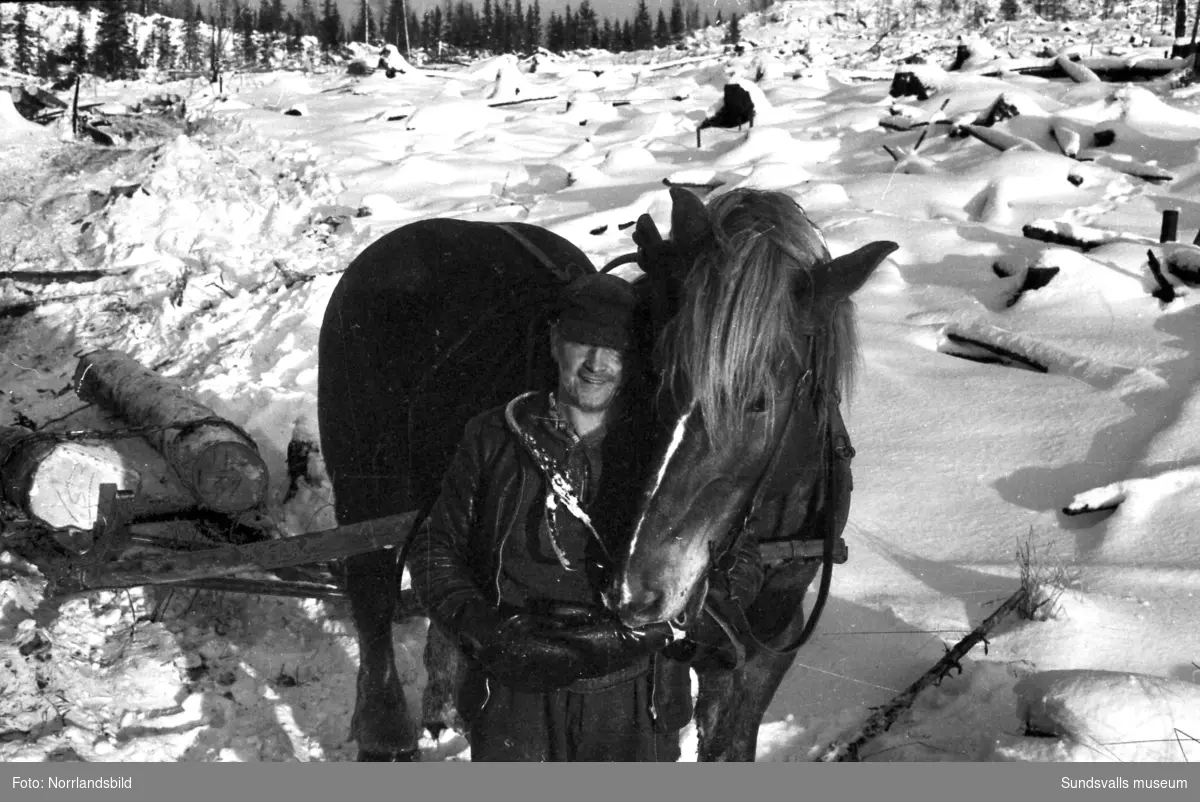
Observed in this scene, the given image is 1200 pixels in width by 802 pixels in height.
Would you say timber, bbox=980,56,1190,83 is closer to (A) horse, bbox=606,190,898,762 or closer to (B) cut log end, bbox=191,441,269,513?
(B) cut log end, bbox=191,441,269,513

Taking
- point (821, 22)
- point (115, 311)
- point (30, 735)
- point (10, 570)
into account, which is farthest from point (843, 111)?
point (30, 735)

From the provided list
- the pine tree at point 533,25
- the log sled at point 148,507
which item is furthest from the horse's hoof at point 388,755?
the pine tree at point 533,25

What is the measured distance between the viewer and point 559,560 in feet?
5.80

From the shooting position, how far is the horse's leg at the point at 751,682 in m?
2.05

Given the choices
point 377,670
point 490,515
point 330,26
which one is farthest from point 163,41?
point 490,515

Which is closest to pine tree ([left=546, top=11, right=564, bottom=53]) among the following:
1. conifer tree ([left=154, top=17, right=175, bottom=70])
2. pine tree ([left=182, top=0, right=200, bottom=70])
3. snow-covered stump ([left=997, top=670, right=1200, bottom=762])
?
pine tree ([left=182, top=0, right=200, bottom=70])

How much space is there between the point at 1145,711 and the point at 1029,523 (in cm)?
137

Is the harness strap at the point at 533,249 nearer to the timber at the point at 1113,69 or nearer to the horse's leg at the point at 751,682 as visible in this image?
the horse's leg at the point at 751,682

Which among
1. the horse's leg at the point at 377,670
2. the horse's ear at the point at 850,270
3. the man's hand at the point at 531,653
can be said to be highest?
the horse's ear at the point at 850,270

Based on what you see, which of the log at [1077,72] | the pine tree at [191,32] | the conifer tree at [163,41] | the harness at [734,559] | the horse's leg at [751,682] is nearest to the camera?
the harness at [734,559]

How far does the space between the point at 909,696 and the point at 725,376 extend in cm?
157

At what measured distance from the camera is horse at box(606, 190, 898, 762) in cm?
161

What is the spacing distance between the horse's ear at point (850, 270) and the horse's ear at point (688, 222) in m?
0.22

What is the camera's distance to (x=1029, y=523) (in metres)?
3.51
